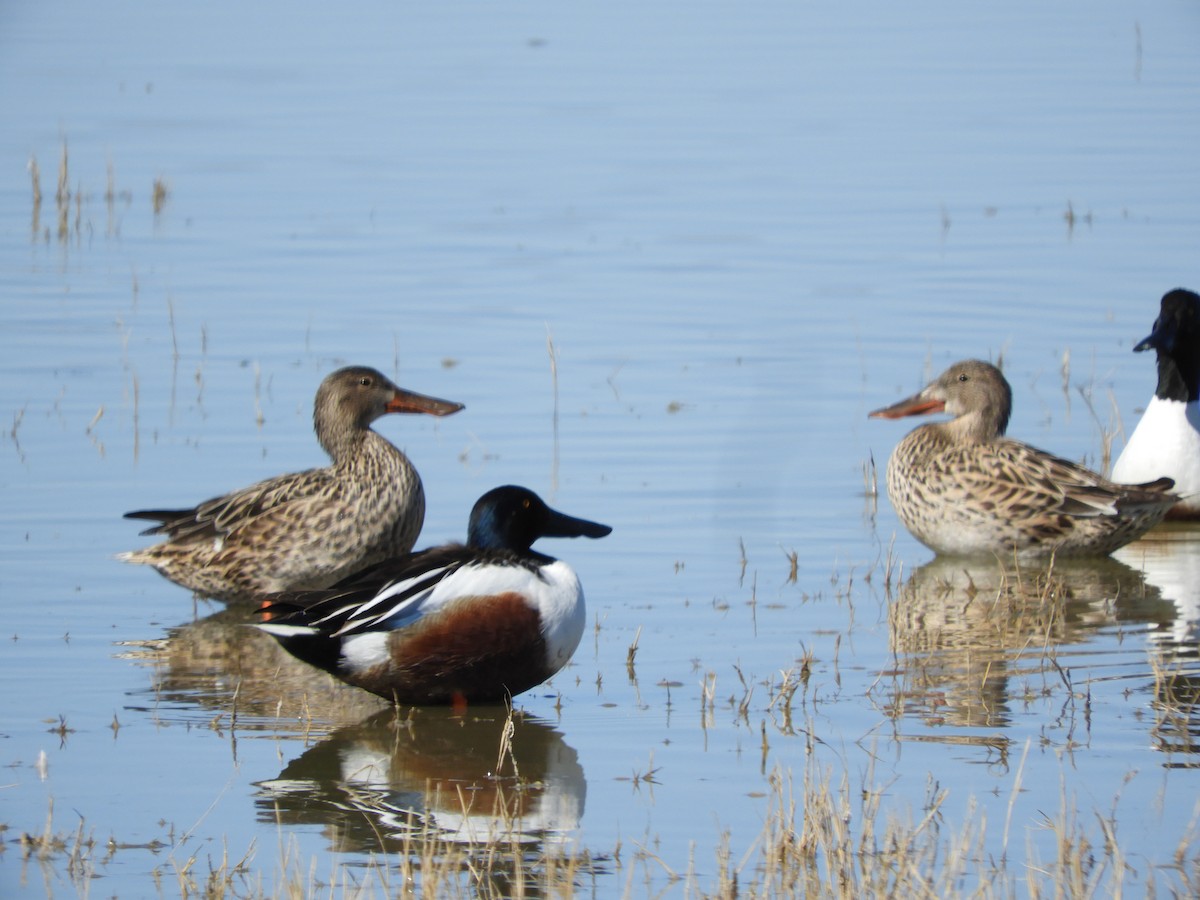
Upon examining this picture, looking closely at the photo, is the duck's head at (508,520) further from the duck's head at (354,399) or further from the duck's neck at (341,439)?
the duck's head at (354,399)

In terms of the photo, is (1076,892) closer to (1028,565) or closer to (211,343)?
(1028,565)

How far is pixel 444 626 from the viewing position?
6.07m

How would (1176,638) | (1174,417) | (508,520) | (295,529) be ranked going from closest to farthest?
(508,520) → (1176,638) → (295,529) → (1174,417)

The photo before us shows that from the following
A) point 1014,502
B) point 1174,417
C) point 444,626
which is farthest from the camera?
point 1174,417

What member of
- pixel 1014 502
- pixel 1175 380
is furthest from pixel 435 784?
pixel 1175 380

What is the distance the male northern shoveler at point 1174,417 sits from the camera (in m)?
9.14

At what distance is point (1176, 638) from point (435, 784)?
9.23ft

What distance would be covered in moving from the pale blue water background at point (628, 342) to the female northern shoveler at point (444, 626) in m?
0.25

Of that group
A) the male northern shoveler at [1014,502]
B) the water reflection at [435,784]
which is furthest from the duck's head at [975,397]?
the water reflection at [435,784]

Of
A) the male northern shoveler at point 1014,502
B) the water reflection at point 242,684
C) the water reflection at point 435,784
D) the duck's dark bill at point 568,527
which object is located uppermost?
the male northern shoveler at point 1014,502

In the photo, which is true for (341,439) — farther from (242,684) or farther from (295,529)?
(242,684)

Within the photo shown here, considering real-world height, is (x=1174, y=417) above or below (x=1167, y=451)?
above

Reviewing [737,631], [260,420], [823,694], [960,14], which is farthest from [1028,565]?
[960,14]

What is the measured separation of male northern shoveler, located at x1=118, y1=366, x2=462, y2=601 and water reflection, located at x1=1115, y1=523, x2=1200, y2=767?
2844 mm
